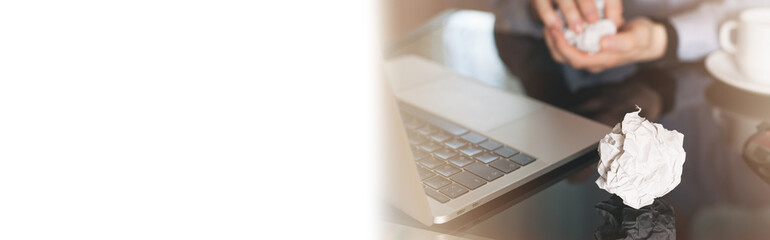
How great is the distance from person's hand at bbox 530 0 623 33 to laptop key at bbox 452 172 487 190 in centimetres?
40

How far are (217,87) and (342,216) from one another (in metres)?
0.13

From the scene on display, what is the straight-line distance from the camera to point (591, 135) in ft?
2.30

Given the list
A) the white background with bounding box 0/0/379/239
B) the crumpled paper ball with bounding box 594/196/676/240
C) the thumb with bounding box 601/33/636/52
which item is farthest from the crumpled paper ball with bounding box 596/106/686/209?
the thumb with bounding box 601/33/636/52

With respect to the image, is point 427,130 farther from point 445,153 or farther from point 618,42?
point 618,42

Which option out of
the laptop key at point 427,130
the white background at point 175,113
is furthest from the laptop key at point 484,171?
the white background at point 175,113

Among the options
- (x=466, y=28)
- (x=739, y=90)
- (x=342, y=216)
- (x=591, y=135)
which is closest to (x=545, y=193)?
(x=591, y=135)

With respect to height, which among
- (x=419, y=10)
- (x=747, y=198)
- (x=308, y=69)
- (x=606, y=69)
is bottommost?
(x=747, y=198)

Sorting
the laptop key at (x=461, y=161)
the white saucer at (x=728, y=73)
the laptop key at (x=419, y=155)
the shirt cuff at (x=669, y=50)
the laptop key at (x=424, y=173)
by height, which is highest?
the laptop key at (x=419, y=155)

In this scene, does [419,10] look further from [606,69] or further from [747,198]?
[747,198]

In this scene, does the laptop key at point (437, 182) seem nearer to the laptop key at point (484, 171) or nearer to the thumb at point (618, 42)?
the laptop key at point (484, 171)

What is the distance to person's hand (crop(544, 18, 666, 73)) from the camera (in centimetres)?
93

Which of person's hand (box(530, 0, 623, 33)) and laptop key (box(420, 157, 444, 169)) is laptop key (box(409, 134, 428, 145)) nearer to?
laptop key (box(420, 157, 444, 169))

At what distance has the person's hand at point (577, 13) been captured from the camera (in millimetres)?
938

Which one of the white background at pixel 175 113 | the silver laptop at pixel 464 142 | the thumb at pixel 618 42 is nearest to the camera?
the white background at pixel 175 113
